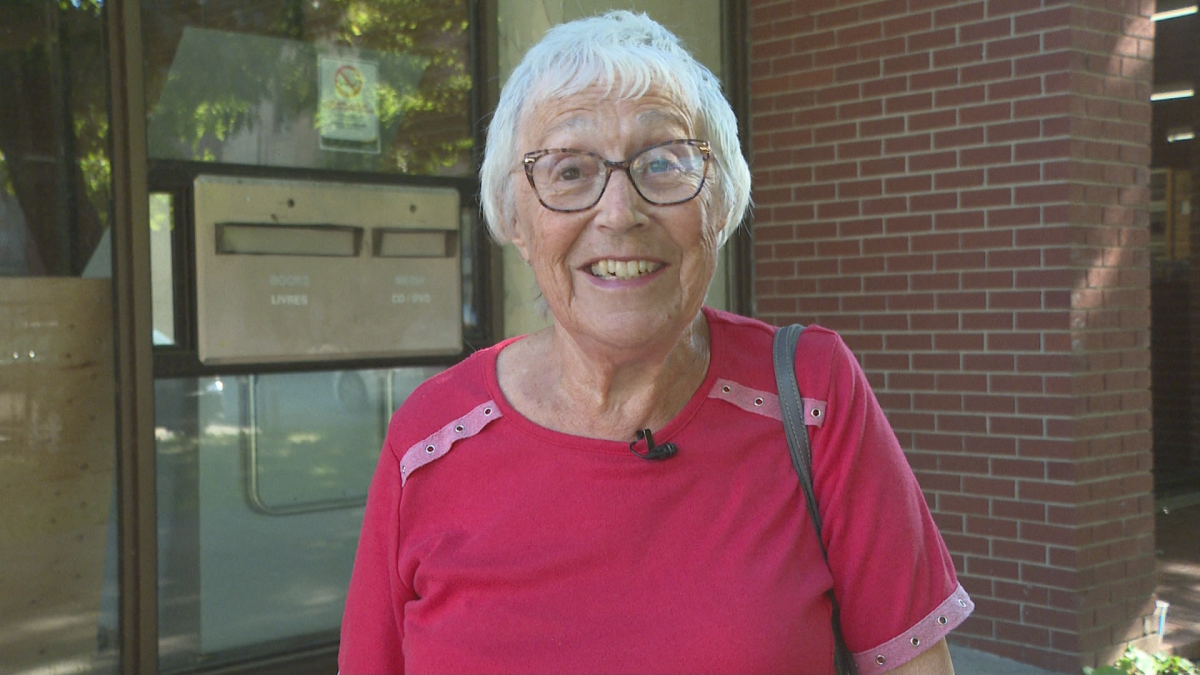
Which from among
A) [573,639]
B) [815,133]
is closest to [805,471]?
[573,639]

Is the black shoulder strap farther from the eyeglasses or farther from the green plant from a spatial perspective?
the green plant

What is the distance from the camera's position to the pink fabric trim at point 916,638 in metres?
1.80

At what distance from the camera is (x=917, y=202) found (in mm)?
5191

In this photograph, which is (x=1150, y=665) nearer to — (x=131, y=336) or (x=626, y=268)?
(x=626, y=268)

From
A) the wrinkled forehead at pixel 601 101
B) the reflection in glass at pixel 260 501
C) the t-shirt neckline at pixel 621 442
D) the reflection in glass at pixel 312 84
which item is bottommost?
the reflection in glass at pixel 260 501

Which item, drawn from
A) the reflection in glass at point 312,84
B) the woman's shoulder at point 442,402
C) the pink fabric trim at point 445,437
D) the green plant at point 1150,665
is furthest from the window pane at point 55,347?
the green plant at point 1150,665

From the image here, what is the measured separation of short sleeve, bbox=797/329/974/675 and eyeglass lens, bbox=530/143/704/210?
0.45 meters

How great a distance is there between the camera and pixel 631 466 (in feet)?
6.33

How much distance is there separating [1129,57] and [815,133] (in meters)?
1.41

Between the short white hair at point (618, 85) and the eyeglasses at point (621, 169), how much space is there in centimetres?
6

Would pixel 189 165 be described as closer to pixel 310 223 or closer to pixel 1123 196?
pixel 310 223

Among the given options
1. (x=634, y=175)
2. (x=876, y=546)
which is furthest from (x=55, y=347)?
(x=876, y=546)

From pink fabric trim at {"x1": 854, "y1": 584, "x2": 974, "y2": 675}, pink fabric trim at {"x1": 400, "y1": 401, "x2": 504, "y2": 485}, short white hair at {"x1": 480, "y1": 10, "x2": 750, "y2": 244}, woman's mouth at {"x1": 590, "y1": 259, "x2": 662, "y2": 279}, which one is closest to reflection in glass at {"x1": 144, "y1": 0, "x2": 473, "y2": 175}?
short white hair at {"x1": 480, "y1": 10, "x2": 750, "y2": 244}

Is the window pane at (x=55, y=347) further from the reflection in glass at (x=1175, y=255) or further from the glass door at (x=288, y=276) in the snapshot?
the reflection in glass at (x=1175, y=255)
